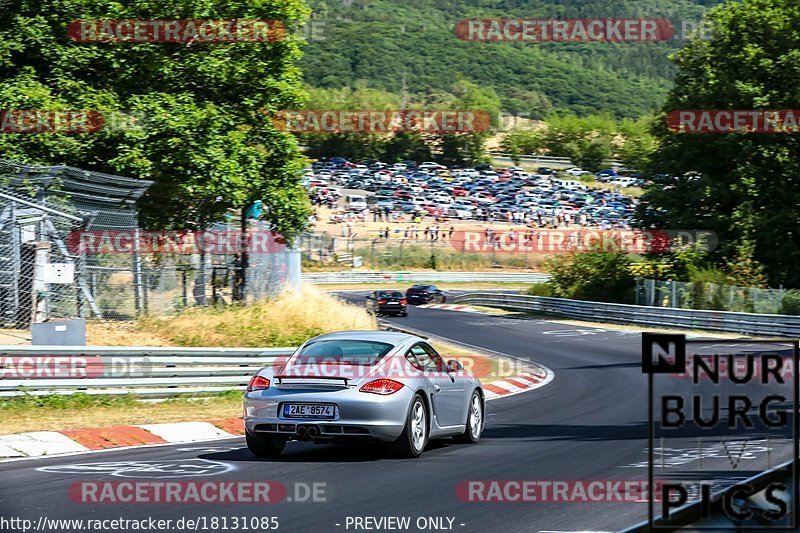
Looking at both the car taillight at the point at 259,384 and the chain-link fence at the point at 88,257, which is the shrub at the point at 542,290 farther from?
the car taillight at the point at 259,384

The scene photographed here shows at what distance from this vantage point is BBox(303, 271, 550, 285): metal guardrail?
6969 cm

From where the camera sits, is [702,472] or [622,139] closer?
[702,472]

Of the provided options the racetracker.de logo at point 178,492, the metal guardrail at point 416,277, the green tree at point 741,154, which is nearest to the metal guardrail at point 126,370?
the racetracker.de logo at point 178,492

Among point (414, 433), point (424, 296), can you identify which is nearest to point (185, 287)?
point (414, 433)

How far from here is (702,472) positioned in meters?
9.58

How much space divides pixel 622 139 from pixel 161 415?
16484cm

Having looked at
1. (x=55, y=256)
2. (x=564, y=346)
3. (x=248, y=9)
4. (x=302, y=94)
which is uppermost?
(x=248, y=9)

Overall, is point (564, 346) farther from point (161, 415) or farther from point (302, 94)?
point (161, 415)

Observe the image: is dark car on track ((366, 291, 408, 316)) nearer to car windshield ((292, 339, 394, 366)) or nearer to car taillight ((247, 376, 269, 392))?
car windshield ((292, 339, 394, 366))

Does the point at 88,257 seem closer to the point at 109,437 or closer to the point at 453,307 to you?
the point at 109,437

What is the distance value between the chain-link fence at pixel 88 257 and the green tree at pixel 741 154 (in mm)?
24508

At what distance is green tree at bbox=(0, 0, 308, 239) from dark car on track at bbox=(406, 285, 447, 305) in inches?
1183

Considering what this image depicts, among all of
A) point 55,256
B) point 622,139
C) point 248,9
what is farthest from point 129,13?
point 622,139

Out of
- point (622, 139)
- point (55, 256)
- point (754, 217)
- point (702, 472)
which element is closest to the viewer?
point (702, 472)
